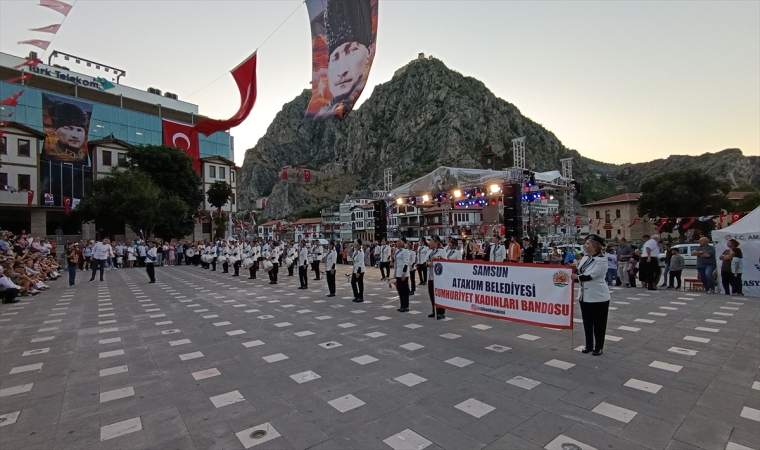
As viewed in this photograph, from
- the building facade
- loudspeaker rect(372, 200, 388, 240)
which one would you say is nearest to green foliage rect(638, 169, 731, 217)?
loudspeaker rect(372, 200, 388, 240)

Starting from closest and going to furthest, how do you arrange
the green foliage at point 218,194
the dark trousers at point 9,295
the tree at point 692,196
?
1. the dark trousers at point 9,295
2. the tree at point 692,196
3. the green foliage at point 218,194

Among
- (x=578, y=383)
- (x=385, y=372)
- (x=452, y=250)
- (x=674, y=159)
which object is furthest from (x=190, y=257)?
(x=674, y=159)

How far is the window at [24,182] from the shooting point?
37281 millimetres

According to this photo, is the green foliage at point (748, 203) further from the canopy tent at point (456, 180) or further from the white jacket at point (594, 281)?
the white jacket at point (594, 281)

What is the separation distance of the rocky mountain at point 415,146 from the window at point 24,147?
70276 mm

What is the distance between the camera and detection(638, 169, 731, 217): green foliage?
48594 mm

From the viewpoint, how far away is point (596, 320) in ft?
19.2

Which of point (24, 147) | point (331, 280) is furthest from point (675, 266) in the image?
point (24, 147)

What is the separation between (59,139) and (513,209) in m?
50.9

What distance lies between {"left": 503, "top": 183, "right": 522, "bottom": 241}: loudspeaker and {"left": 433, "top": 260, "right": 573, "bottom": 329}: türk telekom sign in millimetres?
12760

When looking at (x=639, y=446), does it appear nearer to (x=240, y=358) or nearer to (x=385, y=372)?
(x=385, y=372)

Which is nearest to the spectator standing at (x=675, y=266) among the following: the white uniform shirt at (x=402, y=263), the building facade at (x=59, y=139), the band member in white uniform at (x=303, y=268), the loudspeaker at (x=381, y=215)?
the white uniform shirt at (x=402, y=263)

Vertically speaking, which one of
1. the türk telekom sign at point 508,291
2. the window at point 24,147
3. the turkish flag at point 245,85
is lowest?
the türk telekom sign at point 508,291

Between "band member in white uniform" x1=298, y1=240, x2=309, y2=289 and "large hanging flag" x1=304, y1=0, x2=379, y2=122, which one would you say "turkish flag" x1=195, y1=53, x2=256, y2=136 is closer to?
"large hanging flag" x1=304, y1=0, x2=379, y2=122
